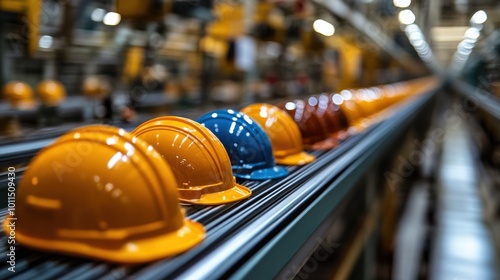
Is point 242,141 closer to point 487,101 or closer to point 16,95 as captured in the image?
point 16,95

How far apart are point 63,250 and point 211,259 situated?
1.04 ft

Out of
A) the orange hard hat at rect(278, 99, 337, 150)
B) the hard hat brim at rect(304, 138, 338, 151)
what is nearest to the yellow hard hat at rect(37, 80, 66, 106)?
the orange hard hat at rect(278, 99, 337, 150)

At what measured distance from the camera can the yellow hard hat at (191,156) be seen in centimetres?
144

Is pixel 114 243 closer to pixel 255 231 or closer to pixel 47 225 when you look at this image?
pixel 47 225

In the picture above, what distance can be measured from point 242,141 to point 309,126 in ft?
3.05

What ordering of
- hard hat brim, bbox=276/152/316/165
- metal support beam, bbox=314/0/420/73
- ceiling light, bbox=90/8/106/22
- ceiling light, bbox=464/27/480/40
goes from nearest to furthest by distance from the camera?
hard hat brim, bbox=276/152/316/165
ceiling light, bbox=90/8/106/22
metal support beam, bbox=314/0/420/73
ceiling light, bbox=464/27/480/40

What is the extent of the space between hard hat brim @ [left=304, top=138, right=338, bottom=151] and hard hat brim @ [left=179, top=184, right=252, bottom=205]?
103cm

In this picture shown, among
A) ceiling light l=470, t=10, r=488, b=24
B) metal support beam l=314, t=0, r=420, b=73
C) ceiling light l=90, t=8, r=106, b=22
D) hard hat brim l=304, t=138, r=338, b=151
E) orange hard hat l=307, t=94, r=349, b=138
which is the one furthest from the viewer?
metal support beam l=314, t=0, r=420, b=73

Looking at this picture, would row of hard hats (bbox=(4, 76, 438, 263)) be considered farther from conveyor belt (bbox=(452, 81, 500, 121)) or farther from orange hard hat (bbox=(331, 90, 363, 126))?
conveyor belt (bbox=(452, 81, 500, 121))

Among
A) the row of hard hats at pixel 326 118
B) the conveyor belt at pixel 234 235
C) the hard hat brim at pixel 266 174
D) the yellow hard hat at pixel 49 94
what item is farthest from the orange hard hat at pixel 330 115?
the yellow hard hat at pixel 49 94

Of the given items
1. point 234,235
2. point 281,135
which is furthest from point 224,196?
point 281,135

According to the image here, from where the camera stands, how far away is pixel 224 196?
151 cm

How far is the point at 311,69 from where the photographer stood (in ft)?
44.0

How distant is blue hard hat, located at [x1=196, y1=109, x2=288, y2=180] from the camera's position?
5.89ft
